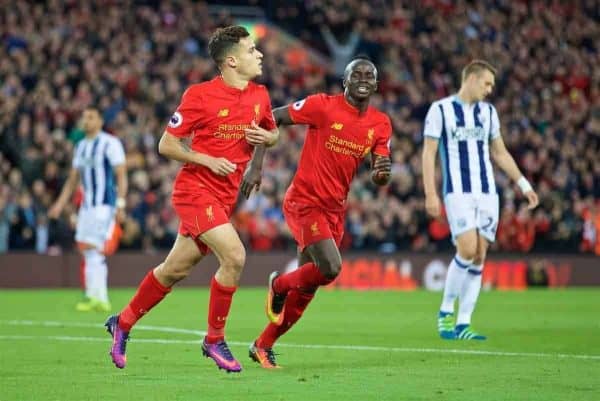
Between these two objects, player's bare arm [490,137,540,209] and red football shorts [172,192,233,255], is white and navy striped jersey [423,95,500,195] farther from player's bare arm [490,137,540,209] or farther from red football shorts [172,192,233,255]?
red football shorts [172,192,233,255]

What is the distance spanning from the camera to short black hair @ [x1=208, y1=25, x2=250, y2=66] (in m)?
8.63

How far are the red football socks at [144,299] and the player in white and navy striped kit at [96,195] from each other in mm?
6389

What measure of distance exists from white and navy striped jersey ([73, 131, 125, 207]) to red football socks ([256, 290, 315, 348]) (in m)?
6.30

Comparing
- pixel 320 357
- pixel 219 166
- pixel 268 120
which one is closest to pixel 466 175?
pixel 320 357

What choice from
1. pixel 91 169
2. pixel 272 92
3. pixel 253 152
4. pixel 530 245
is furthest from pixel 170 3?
pixel 253 152

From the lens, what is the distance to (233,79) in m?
8.62

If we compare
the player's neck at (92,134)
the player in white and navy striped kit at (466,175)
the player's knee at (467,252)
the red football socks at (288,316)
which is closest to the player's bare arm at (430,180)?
the player in white and navy striped kit at (466,175)

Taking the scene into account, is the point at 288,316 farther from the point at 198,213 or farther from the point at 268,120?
the point at 268,120

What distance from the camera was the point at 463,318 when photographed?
11.6m

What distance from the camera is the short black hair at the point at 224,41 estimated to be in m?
8.63

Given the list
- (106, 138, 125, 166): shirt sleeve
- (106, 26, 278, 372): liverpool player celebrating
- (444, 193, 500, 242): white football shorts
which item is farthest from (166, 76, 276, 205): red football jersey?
(106, 138, 125, 166): shirt sleeve

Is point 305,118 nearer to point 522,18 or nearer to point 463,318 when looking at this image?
point 463,318

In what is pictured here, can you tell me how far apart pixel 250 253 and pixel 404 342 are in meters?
10.2

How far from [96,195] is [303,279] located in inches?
265
